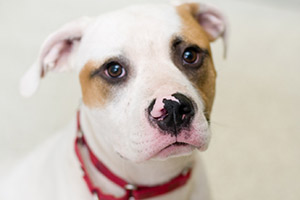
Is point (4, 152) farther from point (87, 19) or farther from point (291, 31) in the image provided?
point (291, 31)

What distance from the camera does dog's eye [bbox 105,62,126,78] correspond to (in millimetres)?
1533

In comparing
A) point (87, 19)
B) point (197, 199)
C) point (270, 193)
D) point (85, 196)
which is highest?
point (87, 19)

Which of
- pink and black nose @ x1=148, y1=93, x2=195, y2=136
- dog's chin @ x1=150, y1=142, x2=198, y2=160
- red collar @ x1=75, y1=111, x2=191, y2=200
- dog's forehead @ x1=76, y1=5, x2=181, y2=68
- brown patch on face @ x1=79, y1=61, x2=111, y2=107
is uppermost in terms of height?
dog's forehead @ x1=76, y1=5, x2=181, y2=68

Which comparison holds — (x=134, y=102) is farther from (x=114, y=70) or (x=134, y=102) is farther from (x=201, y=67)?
(x=201, y=67)

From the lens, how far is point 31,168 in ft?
6.48

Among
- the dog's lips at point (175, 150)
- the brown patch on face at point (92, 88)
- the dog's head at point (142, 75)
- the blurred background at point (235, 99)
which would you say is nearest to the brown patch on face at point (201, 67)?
the dog's head at point (142, 75)

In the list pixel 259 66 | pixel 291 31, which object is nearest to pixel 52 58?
pixel 259 66

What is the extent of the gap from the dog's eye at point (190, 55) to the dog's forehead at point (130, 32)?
7 cm

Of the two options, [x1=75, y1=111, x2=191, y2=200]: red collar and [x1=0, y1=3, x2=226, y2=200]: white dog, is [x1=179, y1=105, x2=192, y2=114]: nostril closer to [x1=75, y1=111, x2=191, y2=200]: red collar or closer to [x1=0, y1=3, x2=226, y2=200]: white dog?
[x1=0, y1=3, x2=226, y2=200]: white dog

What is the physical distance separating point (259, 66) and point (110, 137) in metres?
2.08

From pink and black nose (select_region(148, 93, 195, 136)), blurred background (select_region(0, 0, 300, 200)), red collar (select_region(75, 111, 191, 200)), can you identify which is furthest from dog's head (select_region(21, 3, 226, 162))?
blurred background (select_region(0, 0, 300, 200))

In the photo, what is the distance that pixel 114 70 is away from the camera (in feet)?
5.08

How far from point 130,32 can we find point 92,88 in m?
0.23

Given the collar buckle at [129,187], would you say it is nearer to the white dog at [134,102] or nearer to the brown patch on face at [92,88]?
the white dog at [134,102]
